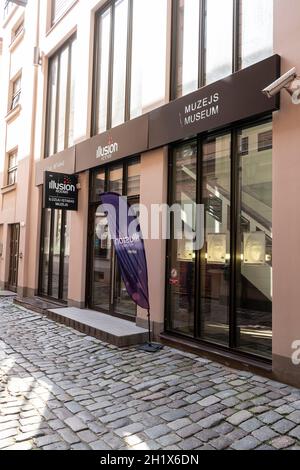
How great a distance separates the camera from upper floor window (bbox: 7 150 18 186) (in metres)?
14.4

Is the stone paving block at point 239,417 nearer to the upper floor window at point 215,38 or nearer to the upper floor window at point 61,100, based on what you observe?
the upper floor window at point 215,38

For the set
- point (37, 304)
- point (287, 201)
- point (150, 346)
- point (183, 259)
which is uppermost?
point (287, 201)

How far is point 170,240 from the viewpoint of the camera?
6.75 m

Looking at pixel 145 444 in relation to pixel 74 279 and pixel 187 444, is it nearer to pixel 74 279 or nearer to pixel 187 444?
pixel 187 444

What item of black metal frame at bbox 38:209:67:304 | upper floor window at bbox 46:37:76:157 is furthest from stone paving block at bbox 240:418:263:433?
upper floor window at bbox 46:37:76:157

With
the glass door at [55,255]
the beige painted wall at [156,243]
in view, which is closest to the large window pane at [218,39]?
the beige painted wall at [156,243]

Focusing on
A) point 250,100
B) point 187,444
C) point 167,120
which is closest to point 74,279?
point 167,120

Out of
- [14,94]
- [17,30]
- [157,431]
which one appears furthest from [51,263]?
[17,30]

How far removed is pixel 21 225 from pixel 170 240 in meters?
7.11

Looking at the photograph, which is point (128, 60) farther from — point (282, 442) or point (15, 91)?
point (15, 91)

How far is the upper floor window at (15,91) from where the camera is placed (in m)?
14.5

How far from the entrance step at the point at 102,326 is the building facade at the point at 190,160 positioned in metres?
0.25

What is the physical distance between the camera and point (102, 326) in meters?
7.04

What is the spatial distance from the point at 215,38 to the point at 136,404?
5297 millimetres
